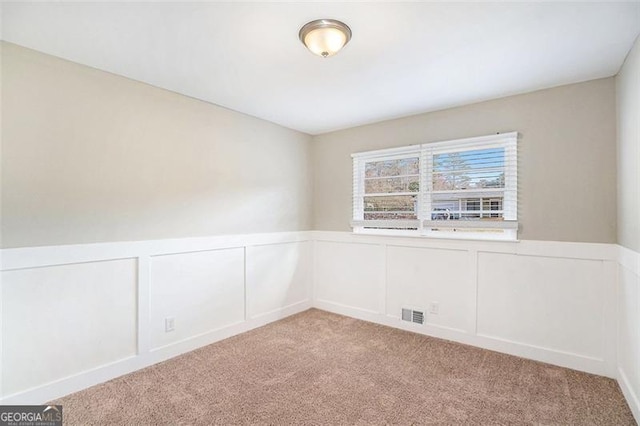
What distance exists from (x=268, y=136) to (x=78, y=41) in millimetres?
2031

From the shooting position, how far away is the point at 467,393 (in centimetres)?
232

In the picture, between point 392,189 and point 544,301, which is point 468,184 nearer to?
point 392,189

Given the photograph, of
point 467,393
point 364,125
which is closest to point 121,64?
point 364,125

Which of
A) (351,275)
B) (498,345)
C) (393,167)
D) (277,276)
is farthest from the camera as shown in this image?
(351,275)

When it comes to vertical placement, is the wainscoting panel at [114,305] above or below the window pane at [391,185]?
below

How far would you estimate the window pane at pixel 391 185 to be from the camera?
144 inches

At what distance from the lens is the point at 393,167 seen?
3.82 meters

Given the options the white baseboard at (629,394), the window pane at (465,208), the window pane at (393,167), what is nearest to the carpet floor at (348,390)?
the white baseboard at (629,394)

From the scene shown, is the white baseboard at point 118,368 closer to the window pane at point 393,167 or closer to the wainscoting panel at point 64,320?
the wainscoting panel at point 64,320

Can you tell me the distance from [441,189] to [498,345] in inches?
63.9

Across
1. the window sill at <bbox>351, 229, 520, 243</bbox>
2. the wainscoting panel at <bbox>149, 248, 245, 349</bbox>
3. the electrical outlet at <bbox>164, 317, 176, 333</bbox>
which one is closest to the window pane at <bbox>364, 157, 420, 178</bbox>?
the window sill at <bbox>351, 229, 520, 243</bbox>

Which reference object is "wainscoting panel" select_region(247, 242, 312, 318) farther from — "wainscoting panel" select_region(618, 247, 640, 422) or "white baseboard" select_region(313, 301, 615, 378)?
"wainscoting panel" select_region(618, 247, 640, 422)

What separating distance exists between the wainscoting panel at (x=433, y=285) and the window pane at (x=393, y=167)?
891 mm

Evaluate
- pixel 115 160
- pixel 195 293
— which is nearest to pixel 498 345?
pixel 195 293
